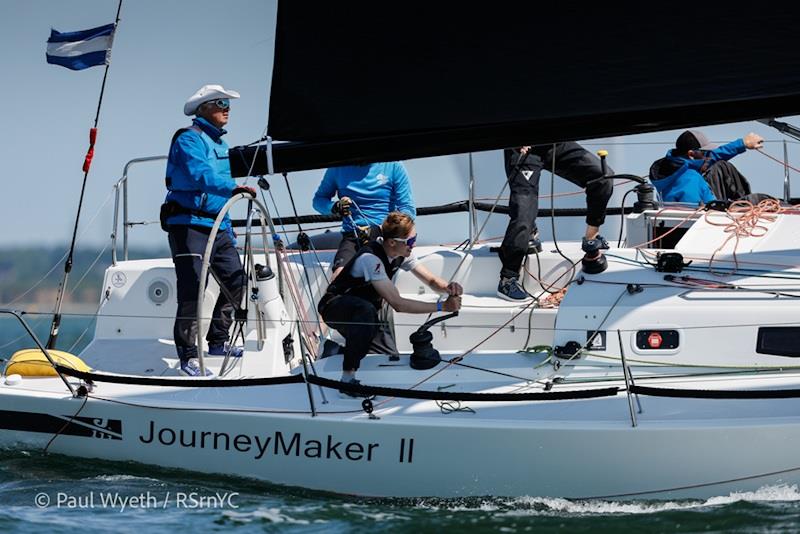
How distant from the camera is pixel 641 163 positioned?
8914 mm

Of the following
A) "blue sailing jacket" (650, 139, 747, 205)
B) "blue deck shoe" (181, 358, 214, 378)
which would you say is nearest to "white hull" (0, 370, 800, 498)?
"blue deck shoe" (181, 358, 214, 378)

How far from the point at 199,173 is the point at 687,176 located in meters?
3.26

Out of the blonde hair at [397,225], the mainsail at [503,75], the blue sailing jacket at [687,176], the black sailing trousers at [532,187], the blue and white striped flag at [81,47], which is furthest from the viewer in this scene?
the blue sailing jacket at [687,176]

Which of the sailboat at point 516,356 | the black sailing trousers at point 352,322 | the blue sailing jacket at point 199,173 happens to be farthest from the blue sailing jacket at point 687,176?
the blue sailing jacket at point 199,173

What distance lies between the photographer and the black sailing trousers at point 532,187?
6531mm

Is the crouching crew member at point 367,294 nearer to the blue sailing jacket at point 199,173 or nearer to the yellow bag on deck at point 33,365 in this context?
the blue sailing jacket at point 199,173

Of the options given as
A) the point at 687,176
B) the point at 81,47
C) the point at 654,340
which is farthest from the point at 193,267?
the point at 687,176

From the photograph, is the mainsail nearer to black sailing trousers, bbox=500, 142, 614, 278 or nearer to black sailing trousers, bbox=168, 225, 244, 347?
black sailing trousers, bbox=168, 225, 244, 347

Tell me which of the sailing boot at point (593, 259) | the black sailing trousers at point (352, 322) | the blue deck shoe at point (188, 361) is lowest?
the blue deck shoe at point (188, 361)

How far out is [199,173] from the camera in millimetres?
6059

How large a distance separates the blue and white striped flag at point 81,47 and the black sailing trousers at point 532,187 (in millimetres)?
A: 2332

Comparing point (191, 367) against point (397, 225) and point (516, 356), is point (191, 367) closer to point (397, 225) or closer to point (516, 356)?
point (397, 225)

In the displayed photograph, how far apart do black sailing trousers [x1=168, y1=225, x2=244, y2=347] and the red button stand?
2.13 meters

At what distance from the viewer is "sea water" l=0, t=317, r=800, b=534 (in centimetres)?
483
